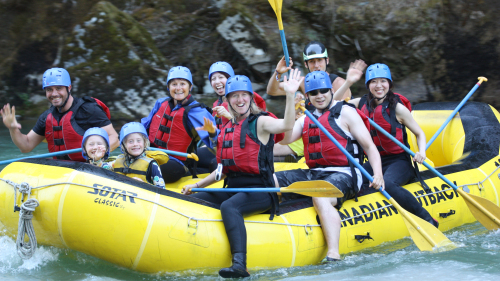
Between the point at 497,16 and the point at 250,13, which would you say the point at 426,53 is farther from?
the point at 250,13

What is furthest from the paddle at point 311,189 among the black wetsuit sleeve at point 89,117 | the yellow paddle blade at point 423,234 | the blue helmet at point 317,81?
the black wetsuit sleeve at point 89,117

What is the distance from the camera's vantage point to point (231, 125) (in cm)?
402

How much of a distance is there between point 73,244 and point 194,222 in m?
0.91

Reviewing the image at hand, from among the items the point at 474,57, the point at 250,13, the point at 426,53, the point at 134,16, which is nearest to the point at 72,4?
the point at 134,16

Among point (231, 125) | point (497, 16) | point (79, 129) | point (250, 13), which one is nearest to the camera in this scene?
point (231, 125)

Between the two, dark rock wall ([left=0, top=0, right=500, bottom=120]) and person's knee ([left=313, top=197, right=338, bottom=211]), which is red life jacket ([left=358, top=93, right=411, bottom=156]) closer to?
person's knee ([left=313, top=197, right=338, bottom=211])

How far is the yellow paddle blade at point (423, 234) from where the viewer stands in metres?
4.27

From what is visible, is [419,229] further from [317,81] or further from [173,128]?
[173,128]

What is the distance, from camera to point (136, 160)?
13.8 ft

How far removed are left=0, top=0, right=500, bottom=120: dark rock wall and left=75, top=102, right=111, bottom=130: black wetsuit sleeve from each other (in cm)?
527

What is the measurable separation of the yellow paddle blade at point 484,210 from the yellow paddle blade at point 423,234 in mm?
754

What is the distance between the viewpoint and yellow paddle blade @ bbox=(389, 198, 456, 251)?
427 centimetres

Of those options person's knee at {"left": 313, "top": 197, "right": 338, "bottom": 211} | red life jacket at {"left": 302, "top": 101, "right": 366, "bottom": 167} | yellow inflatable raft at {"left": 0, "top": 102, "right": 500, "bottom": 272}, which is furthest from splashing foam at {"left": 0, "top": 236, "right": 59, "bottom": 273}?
red life jacket at {"left": 302, "top": 101, "right": 366, "bottom": 167}

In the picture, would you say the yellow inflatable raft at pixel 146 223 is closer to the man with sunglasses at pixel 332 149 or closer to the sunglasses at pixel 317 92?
the man with sunglasses at pixel 332 149
